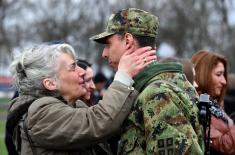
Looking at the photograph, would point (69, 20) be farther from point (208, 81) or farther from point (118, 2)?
point (208, 81)

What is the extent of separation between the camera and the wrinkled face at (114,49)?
3400 mm

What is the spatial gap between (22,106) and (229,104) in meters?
4.68

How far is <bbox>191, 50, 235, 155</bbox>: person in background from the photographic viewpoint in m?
4.93

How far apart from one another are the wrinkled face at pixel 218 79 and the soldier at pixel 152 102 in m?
1.85

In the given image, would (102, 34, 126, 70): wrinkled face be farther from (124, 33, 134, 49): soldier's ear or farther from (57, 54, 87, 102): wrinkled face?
(57, 54, 87, 102): wrinkled face

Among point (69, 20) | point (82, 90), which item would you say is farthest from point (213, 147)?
point (69, 20)

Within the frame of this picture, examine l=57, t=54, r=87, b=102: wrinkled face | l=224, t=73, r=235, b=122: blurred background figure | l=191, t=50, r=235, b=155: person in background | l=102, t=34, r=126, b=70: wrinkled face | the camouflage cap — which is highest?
the camouflage cap

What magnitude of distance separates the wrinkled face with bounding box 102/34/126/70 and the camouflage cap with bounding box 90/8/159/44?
4 cm

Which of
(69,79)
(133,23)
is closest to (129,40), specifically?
(133,23)

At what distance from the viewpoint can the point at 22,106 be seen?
3.67m

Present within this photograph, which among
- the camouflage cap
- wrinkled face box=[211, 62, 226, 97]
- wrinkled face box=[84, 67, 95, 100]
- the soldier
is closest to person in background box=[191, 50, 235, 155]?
wrinkled face box=[211, 62, 226, 97]

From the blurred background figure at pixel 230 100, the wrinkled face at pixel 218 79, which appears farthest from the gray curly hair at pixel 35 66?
the blurred background figure at pixel 230 100

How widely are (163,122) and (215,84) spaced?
2361 millimetres

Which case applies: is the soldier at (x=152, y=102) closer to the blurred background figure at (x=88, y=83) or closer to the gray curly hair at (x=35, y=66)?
the gray curly hair at (x=35, y=66)
